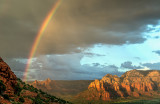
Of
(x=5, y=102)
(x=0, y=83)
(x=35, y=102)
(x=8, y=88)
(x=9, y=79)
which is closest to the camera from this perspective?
(x=5, y=102)

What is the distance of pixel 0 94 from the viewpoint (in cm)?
2583

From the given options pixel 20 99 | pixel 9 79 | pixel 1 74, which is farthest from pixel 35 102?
pixel 1 74

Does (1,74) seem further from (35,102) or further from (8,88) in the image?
(35,102)

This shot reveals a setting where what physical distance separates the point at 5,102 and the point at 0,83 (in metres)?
4.40

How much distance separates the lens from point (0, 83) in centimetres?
2722

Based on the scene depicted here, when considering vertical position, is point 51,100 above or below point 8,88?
below

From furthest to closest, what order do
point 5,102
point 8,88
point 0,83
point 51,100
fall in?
1. point 51,100
2. point 8,88
3. point 0,83
4. point 5,102

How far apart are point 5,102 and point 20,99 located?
6.90 metres

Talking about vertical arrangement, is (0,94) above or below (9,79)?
below

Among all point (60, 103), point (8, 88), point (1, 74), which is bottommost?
point (60, 103)

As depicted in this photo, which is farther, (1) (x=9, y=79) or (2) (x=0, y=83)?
(1) (x=9, y=79)

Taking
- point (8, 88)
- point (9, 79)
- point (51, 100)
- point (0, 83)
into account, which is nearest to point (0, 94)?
point (0, 83)

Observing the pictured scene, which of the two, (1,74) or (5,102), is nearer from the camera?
(5,102)

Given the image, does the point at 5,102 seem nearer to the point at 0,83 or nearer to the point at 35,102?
the point at 0,83
